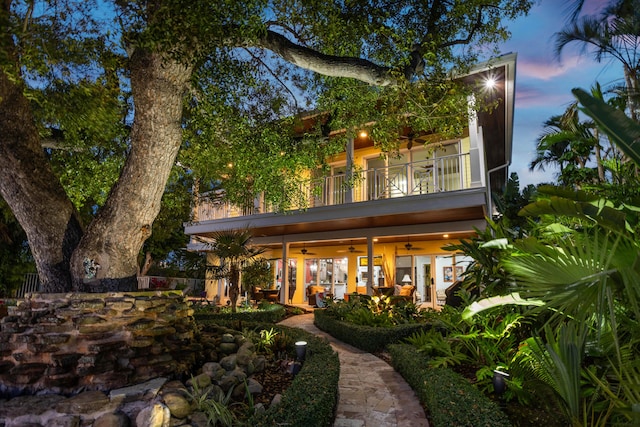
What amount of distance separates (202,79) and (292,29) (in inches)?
68.1

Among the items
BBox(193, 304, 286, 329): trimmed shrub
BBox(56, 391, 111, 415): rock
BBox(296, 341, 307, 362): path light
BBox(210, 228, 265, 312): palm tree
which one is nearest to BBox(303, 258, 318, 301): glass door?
BBox(193, 304, 286, 329): trimmed shrub

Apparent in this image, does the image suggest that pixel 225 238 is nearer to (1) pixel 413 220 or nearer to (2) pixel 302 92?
(2) pixel 302 92

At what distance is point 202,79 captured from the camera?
18.4ft

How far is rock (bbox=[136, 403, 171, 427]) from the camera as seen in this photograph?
3.30m

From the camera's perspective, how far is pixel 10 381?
12.5 feet

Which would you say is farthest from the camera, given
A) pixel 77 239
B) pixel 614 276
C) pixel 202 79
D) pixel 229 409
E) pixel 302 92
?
pixel 302 92

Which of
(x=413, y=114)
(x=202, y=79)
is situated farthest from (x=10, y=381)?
(x=413, y=114)

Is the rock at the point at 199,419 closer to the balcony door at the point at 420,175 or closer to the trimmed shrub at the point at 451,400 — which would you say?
the trimmed shrub at the point at 451,400

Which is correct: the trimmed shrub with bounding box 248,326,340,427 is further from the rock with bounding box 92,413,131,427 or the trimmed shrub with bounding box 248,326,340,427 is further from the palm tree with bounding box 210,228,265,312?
the palm tree with bounding box 210,228,265,312

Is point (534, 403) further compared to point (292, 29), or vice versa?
point (292, 29)

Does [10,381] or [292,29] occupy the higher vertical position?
[292,29]

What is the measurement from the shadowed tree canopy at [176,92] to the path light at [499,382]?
3.57 metres

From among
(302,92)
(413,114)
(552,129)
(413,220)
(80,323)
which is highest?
(552,129)

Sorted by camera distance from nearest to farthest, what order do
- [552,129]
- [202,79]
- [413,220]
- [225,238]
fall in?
[202,79] → [225,238] → [413,220] → [552,129]
